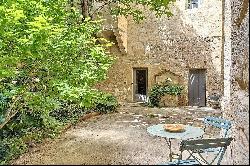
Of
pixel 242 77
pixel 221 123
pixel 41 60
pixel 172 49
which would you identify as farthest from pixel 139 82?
pixel 242 77

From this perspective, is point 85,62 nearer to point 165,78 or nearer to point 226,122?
point 226,122

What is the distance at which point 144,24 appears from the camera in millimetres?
15570

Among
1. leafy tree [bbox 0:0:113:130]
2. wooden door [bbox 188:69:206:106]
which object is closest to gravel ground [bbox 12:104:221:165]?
leafy tree [bbox 0:0:113:130]

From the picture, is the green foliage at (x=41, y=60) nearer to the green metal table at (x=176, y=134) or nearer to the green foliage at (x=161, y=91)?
the green metal table at (x=176, y=134)

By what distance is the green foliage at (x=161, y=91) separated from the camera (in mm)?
14477

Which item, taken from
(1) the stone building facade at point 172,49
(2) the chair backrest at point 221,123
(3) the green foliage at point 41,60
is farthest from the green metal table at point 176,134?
(1) the stone building facade at point 172,49

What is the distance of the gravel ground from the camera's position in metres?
6.39

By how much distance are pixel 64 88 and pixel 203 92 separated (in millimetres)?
10615

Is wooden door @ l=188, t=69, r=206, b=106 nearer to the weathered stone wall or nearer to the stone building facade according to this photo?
the stone building facade

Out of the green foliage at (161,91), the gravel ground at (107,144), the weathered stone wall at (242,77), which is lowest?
the gravel ground at (107,144)

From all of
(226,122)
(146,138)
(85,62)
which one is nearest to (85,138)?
(146,138)

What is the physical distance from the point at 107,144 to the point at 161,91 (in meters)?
7.43

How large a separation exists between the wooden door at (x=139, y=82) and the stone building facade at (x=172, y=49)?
0.05 m

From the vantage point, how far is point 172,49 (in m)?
15.3
